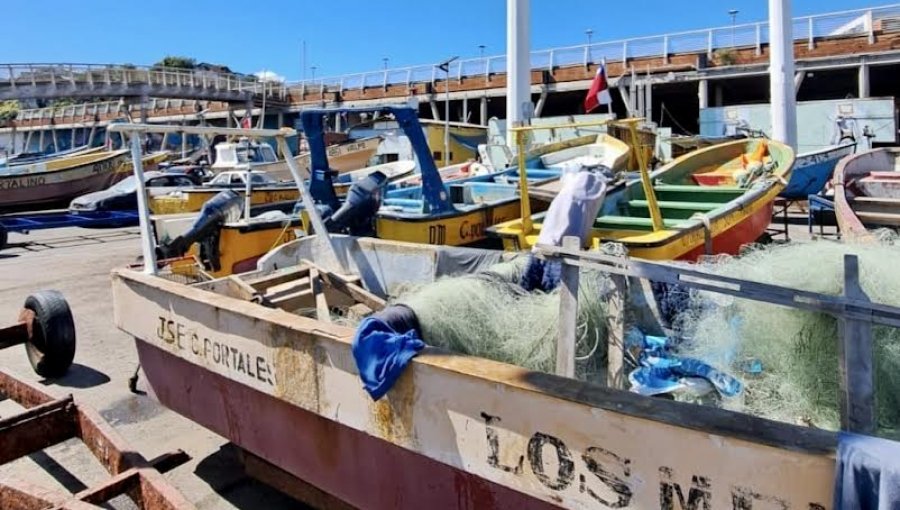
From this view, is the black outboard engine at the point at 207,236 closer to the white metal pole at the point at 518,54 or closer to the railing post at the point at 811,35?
the white metal pole at the point at 518,54

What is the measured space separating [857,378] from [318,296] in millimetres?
3373

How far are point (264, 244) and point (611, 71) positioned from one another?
84.2 feet

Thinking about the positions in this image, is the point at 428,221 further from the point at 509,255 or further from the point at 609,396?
the point at 609,396

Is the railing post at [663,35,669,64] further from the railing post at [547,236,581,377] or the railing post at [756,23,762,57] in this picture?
the railing post at [547,236,581,377]

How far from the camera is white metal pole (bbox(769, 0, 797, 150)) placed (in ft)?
53.3

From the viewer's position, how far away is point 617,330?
268cm

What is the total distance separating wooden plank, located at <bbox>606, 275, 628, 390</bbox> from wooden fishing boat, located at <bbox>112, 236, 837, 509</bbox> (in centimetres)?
57

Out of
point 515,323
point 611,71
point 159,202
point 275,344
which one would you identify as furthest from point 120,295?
point 611,71

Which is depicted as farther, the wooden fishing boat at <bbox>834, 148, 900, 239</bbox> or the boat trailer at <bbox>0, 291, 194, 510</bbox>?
the wooden fishing boat at <bbox>834, 148, 900, 239</bbox>

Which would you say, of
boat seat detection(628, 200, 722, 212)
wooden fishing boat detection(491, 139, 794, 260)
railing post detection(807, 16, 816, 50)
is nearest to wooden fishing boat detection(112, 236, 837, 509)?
wooden fishing boat detection(491, 139, 794, 260)

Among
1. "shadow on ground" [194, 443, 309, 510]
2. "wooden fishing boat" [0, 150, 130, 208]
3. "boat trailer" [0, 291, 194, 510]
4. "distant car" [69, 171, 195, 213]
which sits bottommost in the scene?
"shadow on ground" [194, 443, 309, 510]

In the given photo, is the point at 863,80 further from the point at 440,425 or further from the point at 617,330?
the point at 440,425

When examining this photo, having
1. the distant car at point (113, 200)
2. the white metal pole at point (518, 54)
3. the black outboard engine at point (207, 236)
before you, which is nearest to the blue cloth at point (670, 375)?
the black outboard engine at point (207, 236)

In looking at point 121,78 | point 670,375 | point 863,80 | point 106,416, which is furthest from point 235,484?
point 121,78
